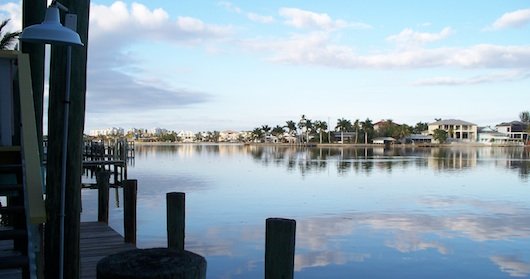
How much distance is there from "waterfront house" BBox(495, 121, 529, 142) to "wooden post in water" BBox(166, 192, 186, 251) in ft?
626

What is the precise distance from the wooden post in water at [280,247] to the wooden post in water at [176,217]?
362 cm

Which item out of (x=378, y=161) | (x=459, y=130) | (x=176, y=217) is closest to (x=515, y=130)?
(x=459, y=130)

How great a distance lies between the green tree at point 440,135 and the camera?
549 feet

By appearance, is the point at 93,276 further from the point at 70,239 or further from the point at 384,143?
the point at 384,143

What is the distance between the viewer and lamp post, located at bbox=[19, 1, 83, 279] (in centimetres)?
487

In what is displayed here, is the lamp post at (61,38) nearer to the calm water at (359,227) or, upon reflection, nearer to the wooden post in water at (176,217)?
the wooden post in water at (176,217)

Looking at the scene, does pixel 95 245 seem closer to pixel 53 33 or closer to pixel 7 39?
pixel 53 33

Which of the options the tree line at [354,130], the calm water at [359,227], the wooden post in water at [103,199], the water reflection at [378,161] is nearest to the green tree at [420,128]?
the tree line at [354,130]

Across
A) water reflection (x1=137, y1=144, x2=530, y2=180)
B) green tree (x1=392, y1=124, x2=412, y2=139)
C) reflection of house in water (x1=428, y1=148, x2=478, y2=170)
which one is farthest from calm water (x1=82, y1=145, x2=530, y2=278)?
green tree (x1=392, y1=124, x2=412, y2=139)

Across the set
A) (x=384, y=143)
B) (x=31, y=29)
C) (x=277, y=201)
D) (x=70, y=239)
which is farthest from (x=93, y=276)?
(x=384, y=143)

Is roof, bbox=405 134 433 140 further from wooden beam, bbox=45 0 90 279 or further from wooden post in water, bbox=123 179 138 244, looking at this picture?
wooden beam, bbox=45 0 90 279

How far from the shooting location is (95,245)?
405 inches

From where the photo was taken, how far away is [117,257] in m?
3.38

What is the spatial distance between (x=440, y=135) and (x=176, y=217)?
169 metres
